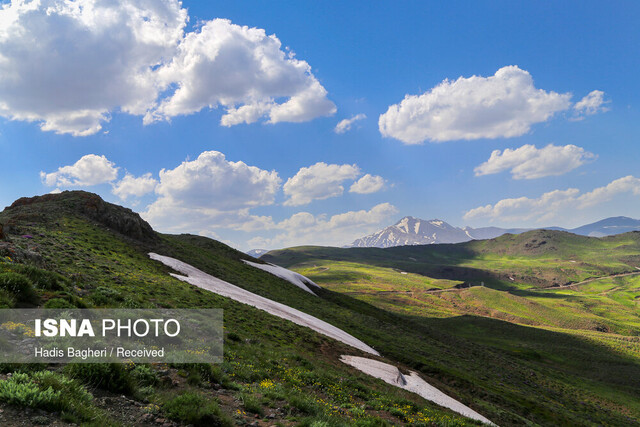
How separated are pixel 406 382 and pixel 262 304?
68.9 feet

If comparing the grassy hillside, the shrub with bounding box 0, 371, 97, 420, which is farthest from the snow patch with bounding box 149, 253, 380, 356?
the shrub with bounding box 0, 371, 97, 420

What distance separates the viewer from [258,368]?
1585 cm

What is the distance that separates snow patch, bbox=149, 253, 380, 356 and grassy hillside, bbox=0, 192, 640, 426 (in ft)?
11.4

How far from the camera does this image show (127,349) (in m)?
12.5

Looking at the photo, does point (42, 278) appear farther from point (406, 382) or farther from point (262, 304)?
point (262, 304)

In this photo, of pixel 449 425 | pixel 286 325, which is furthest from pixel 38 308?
pixel 286 325

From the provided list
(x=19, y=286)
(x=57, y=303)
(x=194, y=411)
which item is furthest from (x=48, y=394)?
(x=19, y=286)

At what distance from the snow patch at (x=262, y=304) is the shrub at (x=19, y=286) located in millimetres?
26063

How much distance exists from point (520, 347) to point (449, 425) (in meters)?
93.5

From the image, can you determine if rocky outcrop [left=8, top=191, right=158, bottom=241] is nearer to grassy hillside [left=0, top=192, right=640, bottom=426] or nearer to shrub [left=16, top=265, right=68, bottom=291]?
grassy hillside [left=0, top=192, right=640, bottom=426]

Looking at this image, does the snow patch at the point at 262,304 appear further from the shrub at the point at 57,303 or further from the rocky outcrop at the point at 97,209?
the shrub at the point at 57,303

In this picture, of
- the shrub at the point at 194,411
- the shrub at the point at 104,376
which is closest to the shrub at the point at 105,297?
the shrub at the point at 104,376

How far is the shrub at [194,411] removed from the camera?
8.75m

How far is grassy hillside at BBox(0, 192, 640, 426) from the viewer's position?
10.3 metres
